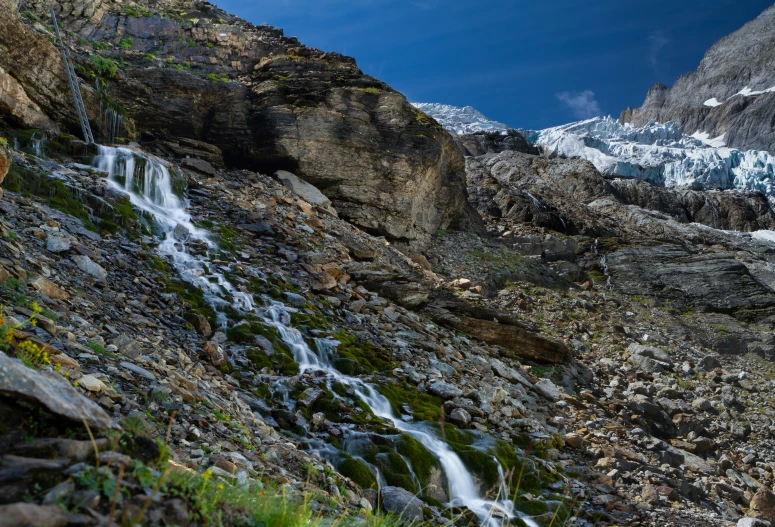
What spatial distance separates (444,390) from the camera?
11.9 meters

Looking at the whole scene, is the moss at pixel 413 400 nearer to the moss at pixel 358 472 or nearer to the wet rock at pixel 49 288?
the moss at pixel 358 472

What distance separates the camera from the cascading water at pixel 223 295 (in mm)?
8883

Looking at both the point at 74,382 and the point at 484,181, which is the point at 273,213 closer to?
the point at 74,382

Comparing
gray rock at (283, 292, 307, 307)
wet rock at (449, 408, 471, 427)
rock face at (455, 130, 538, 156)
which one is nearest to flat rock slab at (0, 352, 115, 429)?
wet rock at (449, 408, 471, 427)

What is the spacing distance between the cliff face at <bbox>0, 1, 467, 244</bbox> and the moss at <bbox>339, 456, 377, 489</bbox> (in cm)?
1842

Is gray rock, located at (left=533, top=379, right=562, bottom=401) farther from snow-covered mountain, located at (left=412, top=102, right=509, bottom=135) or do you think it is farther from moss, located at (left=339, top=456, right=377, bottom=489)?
snow-covered mountain, located at (left=412, top=102, right=509, bottom=135)

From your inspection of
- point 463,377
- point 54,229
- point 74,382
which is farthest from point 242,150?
point 74,382

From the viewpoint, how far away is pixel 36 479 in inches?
93.4

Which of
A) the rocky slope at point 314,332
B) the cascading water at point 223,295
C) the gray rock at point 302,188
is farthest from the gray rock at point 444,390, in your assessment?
the gray rock at point 302,188

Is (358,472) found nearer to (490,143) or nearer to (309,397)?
(309,397)

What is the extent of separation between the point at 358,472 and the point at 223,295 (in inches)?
243

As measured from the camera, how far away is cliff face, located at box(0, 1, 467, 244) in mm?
23453

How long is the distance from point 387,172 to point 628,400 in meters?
15.6

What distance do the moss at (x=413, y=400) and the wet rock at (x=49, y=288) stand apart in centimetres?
602
